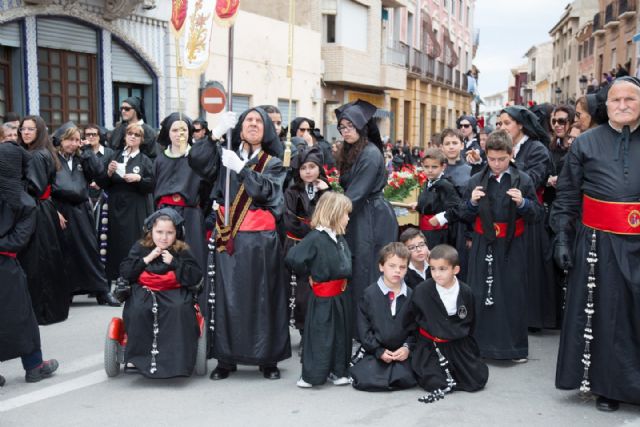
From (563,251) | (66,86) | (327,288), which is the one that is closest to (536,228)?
(563,251)

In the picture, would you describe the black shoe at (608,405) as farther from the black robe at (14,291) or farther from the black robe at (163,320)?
the black robe at (14,291)

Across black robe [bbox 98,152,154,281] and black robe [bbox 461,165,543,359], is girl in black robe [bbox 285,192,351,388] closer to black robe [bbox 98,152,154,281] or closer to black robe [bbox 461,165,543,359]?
black robe [bbox 461,165,543,359]

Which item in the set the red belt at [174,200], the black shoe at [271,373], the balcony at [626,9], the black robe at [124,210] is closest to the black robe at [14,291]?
the black shoe at [271,373]

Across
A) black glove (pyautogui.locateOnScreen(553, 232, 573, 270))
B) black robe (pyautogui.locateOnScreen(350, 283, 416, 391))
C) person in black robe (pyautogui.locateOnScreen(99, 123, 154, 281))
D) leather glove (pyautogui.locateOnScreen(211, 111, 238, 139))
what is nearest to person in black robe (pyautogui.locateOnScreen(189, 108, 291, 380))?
leather glove (pyautogui.locateOnScreen(211, 111, 238, 139))

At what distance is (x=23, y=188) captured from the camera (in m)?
5.59

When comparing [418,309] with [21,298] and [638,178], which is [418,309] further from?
[21,298]

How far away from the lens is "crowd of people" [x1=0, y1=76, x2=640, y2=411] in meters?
5.00

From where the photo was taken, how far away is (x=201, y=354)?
564cm

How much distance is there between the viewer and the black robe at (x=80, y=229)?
315 inches

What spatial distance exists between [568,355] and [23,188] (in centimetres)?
402

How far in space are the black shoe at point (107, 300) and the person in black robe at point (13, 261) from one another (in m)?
2.77

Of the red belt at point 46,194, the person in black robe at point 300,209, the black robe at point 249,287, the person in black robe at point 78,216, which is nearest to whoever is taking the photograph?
the black robe at point 249,287

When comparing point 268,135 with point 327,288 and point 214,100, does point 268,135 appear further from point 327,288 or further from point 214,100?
point 327,288

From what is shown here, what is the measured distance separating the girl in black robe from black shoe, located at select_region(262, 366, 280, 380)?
0.27 meters
